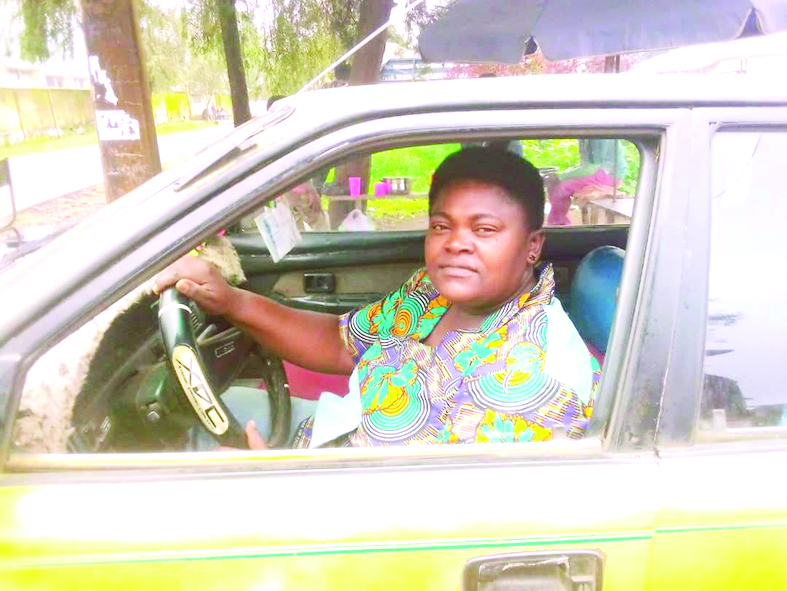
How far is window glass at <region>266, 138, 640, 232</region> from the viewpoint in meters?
2.63

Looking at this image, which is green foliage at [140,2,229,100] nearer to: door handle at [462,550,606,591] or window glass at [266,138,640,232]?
window glass at [266,138,640,232]

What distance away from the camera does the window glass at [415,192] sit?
263 centimetres

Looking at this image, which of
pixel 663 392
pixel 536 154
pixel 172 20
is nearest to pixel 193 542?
pixel 663 392

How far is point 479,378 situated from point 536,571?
1.51 ft

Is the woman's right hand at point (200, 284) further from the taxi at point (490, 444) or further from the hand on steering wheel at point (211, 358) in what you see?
the taxi at point (490, 444)

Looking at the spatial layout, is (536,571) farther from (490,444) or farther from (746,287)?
(746,287)

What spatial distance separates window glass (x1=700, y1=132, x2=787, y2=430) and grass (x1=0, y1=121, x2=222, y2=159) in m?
14.3

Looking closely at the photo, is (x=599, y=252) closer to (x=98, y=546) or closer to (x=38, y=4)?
(x=98, y=546)

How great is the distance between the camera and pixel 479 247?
1624 mm

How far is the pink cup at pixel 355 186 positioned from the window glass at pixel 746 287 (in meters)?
2.57

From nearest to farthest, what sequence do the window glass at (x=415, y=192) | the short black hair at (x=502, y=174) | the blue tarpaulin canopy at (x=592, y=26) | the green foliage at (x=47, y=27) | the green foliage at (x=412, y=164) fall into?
the short black hair at (x=502, y=174) < the green foliage at (x=412, y=164) < the window glass at (x=415, y=192) < the blue tarpaulin canopy at (x=592, y=26) < the green foliage at (x=47, y=27)

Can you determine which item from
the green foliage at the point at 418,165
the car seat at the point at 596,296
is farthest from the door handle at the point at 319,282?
the car seat at the point at 596,296

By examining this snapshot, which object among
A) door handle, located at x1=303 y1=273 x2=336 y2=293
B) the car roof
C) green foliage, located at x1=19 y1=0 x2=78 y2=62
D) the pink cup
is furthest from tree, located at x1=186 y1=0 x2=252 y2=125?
the car roof

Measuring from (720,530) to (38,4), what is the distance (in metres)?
7.37
